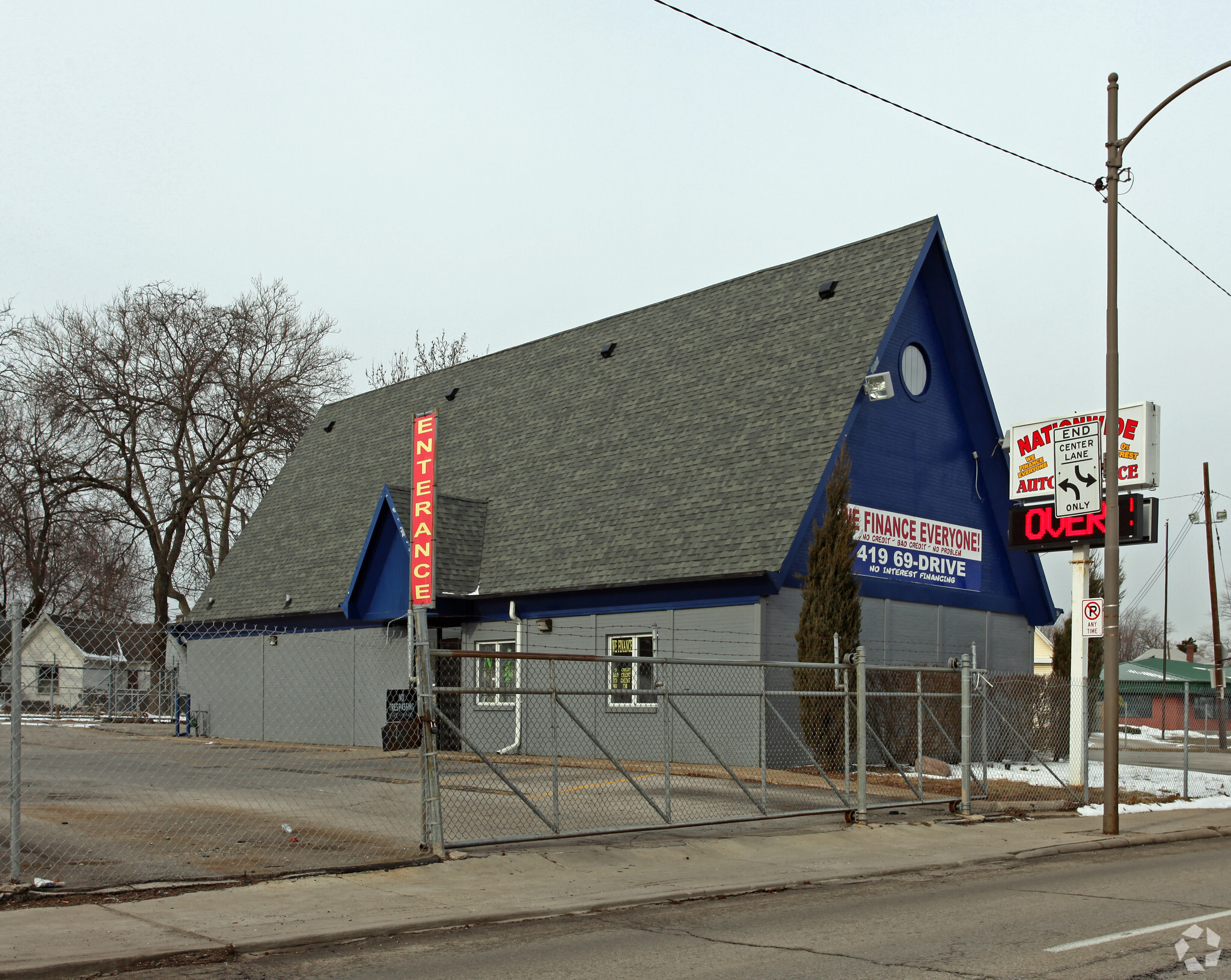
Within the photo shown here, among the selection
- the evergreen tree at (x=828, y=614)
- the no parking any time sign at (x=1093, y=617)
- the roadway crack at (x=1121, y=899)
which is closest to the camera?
the roadway crack at (x=1121, y=899)

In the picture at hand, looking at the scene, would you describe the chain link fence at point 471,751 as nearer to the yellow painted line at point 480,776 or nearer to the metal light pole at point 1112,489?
the yellow painted line at point 480,776

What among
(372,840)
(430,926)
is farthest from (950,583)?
(430,926)

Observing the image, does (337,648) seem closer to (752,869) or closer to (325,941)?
(752,869)

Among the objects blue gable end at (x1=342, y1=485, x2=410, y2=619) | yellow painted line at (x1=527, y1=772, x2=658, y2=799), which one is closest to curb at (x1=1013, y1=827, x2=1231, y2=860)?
yellow painted line at (x1=527, y1=772, x2=658, y2=799)

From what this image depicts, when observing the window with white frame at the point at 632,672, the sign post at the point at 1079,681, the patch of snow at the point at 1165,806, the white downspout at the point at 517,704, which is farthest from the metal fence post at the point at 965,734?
the white downspout at the point at 517,704

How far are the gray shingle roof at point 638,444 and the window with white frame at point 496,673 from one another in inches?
51.3

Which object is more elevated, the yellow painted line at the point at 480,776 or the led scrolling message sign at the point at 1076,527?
the led scrolling message sign at the point at 1076,527

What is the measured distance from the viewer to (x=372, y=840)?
1212 cm

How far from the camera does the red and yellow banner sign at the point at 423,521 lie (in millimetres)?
24141

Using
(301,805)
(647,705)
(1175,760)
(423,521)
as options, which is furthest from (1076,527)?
(1175,760)

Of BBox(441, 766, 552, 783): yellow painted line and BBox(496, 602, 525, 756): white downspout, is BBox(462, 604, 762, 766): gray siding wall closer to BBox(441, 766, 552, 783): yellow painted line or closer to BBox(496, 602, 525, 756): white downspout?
BBox(496, 602, 525, 756): white downspout

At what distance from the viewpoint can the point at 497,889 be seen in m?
9.76

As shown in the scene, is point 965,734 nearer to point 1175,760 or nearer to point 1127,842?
point 1127,842

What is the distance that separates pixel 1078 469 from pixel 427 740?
1336 cm
